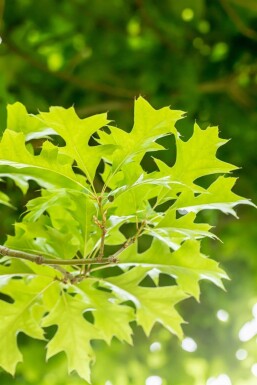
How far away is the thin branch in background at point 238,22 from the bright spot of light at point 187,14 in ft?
0.32

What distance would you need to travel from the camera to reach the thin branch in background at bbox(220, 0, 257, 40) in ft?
5.08

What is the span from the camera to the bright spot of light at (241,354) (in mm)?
2109

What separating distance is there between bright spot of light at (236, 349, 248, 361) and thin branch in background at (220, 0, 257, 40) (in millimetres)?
949

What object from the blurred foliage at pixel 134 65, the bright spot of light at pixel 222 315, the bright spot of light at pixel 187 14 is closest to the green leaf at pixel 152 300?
the blurred foliage at pixel 134 65

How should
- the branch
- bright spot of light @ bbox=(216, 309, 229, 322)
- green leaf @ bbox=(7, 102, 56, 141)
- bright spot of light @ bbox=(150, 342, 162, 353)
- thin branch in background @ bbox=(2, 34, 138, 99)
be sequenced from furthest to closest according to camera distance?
bright spot of light @ bbox=(216, 309, 229, 322), bright spot of light @ bbox=(150, 342, 162, 353), thin branch in background @ bbox=(2, 34, 138, 99), green leaf @ bbox=(7, 102, 56, 141), the branch

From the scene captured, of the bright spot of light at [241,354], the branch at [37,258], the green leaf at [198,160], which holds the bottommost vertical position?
the bright spot of light at [241,354]

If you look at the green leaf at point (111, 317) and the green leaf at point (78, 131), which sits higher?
the green leaf at point (78, 131)

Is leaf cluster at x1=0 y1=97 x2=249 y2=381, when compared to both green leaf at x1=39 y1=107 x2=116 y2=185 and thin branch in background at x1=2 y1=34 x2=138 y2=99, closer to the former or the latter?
green leaf at x1=39 y1=107 x2=116 y2=185

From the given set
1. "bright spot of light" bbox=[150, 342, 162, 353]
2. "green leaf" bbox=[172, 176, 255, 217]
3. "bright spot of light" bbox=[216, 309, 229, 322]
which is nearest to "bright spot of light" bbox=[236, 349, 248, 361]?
"bright spot of light" bbox=[216, 309, 229, 322]

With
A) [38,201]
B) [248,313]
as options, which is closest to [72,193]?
[38,201]

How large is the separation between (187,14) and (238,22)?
21 cm

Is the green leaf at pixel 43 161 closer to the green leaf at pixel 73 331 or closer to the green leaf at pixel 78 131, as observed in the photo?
the green leaf at pixel 78 131

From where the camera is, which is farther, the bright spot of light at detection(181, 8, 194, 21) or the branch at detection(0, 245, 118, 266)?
the bright spot of light at detection(181, 8, 194, 21)

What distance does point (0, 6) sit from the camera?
124 centimetres
